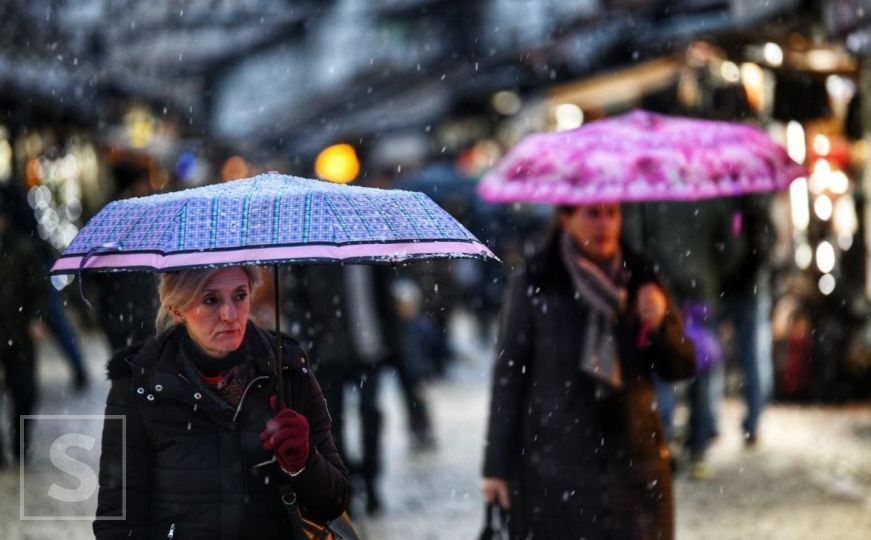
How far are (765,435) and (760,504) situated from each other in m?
2.73

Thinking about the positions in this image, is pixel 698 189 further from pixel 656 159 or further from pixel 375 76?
pixel 375 76

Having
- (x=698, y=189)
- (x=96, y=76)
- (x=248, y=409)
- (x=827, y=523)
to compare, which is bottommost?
(x=827, y=523)

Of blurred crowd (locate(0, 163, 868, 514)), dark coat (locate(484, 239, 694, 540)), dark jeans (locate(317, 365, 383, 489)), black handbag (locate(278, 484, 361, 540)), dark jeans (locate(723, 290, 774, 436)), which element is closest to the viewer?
black handbag (locate(278, 484, 361, 540))

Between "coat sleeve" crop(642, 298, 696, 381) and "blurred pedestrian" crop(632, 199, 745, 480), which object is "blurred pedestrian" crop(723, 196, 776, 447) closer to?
"blurred pedestrian" crop(632, 199, 745, 480)

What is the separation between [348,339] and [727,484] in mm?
2631

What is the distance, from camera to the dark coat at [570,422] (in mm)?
5422

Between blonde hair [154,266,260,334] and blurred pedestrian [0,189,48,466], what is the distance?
748cm

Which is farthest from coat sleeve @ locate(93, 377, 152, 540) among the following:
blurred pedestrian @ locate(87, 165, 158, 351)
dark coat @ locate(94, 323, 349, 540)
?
blurred pedestrian @ locate(87, 165, 158, 351)

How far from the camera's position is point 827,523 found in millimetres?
8852

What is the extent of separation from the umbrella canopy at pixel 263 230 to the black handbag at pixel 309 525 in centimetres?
63

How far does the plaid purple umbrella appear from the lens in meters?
3.83

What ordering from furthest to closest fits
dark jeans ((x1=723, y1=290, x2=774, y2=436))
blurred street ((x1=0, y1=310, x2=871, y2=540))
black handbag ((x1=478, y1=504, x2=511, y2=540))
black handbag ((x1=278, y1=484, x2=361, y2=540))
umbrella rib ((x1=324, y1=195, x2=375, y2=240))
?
dark jeans ((x1=723, y1=290, x2=774, y2=436)) < blurred street ((x1=0, y1=310, x2=871, y2=540)) < black handbag ((x1=478, y1=504, x2=511, y2=540)) < black handbag ((x1=278, y1=484, x2=361, y2=540)) < umbrella rib ((x1=324, y1=195, x2=375, y2=240))

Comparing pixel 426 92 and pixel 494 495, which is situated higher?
pixel 426 92

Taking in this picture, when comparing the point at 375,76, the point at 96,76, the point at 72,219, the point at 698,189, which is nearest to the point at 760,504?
the point at 698,189
